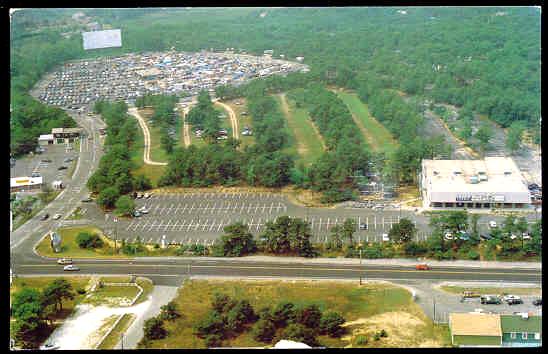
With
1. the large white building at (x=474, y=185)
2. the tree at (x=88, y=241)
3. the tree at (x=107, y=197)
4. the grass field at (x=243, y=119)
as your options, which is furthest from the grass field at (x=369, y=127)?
the tree at (x=88, y=241)

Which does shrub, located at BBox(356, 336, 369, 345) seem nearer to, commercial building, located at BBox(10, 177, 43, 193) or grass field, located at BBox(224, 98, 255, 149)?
grass field, located at BBox(224, 98, 255, 149)

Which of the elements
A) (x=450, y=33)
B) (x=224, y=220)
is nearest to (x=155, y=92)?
(x=224, y=220)

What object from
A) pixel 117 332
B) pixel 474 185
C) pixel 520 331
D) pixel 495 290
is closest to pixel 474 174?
pixel 474 185

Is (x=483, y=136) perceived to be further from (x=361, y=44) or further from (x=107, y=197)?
(x=107, y=197)

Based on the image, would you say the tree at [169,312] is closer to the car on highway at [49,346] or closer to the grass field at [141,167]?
the car on highway at [49,346]

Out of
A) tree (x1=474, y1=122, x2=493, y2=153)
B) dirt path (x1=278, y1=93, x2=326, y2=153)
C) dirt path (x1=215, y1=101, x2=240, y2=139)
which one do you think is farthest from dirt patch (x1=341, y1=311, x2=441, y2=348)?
dirt path (x1=215, y1=101, x2=240, y2=139)

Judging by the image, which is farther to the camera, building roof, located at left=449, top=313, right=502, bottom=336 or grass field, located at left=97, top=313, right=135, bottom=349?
grass field, located at left=97, top=313, right=135, bottom=349
